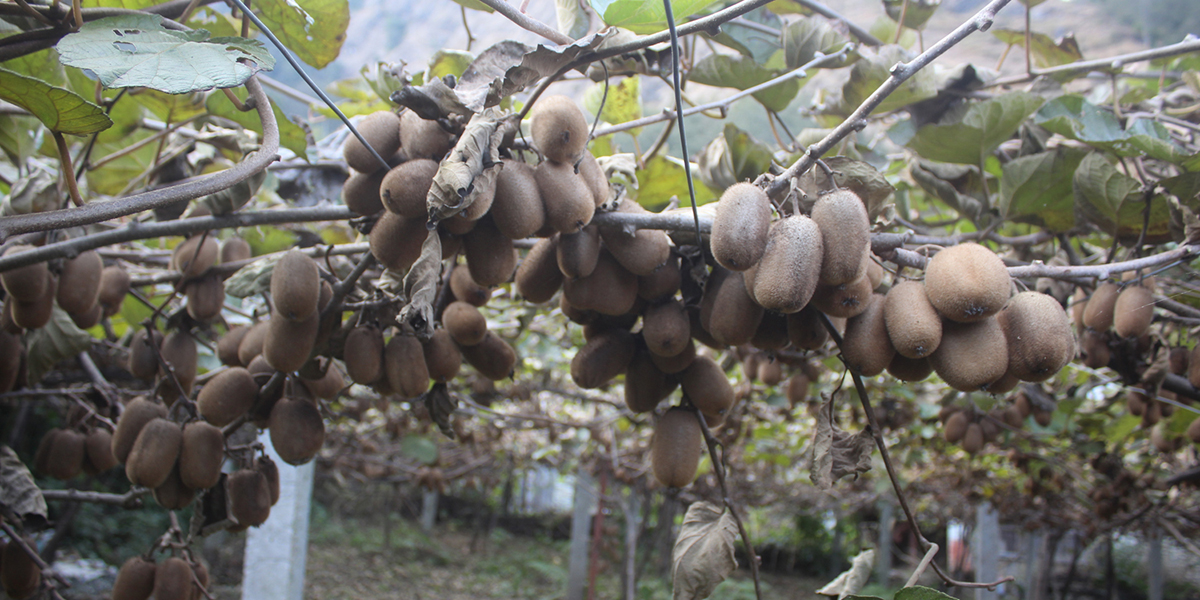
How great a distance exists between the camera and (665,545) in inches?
395

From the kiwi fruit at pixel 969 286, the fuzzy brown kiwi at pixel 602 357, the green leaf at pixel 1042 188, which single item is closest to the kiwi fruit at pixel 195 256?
the fuzzy brown kiwi at pixel 602 357

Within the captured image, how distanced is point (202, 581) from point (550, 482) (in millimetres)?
15676

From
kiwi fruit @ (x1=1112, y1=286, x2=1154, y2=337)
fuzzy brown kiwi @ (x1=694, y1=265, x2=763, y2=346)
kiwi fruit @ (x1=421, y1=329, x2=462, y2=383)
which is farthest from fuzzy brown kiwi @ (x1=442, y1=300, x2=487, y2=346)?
kiwi fruit @ (x1=1112, y1=286, x2=1154, y2=337)

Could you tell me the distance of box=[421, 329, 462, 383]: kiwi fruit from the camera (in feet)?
3.97

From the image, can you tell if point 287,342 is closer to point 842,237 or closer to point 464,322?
point 464,322

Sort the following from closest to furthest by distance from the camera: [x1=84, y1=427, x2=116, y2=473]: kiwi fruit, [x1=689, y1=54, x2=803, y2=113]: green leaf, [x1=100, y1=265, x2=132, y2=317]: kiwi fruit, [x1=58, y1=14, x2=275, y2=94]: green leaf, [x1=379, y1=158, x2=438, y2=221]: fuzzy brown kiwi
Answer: [x1=58, y1=14, x2=275, y2=94]: green leaf < [x1=379, y1=158, x2=438, y2=221]: fuzzy brown kiwi < [x1=689, y1=54, x2=803, y2=113]: green leaf < [x1=100, y1=265, x2=132, y2=317]: kiwi fruit < [x1=84, y1=427, x2=116, y2=473]: kiwi fruit

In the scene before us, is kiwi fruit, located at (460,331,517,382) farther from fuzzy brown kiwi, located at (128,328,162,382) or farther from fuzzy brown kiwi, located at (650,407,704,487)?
fuzzy brown kiwi, located at (128,328,162,382)

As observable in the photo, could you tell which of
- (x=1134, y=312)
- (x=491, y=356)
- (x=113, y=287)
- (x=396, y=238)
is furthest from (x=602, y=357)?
(x=113, y=287)

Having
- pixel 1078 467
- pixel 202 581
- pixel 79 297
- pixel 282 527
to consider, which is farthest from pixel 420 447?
pixel 1078 467

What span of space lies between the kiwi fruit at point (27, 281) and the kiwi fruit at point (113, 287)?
230mm

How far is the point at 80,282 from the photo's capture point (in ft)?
4.27

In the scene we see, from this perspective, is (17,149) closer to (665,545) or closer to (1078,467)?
(1078,467)

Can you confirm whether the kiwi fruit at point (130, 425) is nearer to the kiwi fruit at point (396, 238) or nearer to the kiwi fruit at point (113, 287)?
the kiwi fruit at point (113, 287)

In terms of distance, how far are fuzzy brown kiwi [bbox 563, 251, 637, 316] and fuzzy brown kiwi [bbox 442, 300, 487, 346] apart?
0.23 metres
